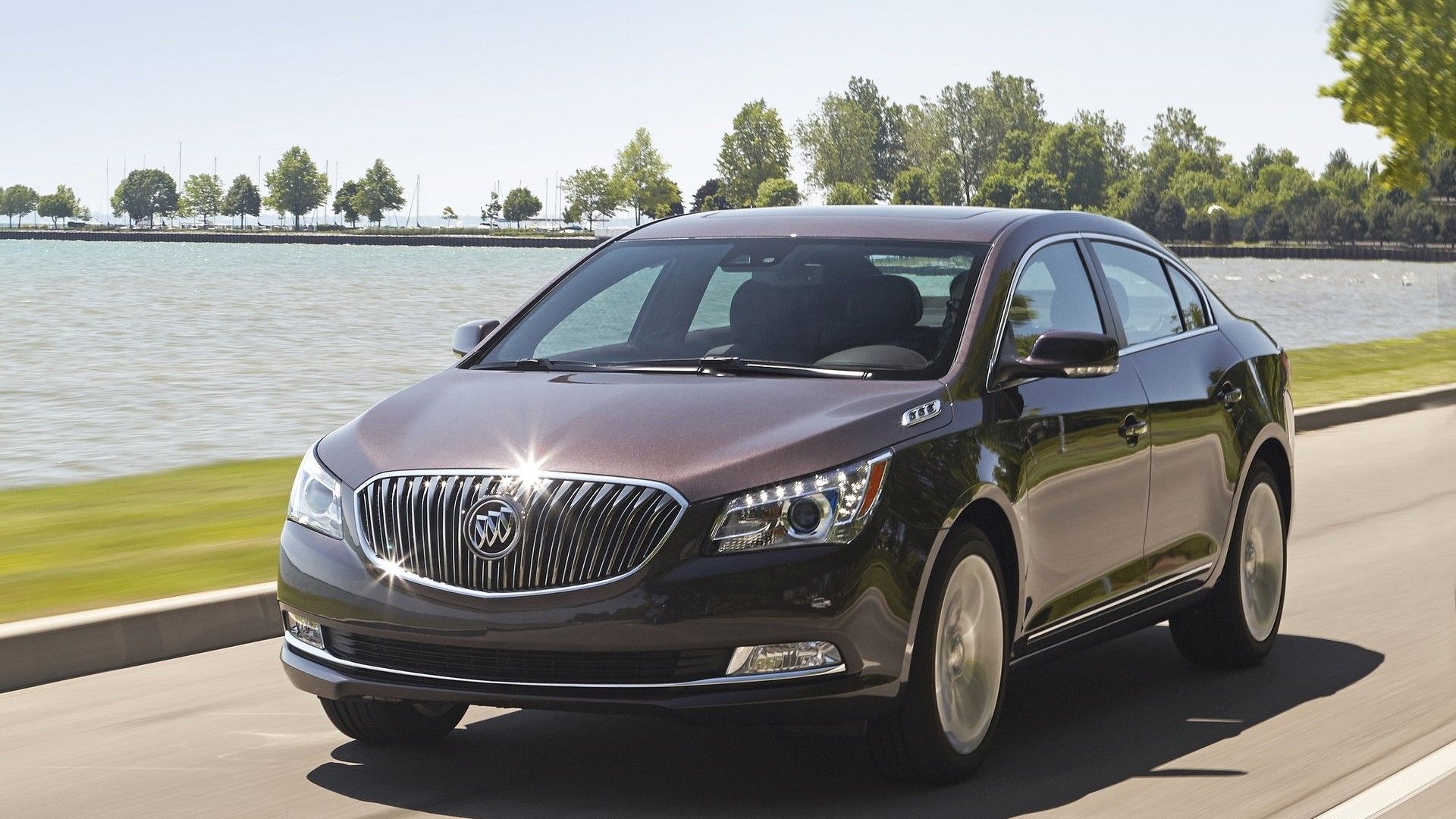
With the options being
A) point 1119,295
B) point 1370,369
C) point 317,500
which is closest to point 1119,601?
point 1119,295

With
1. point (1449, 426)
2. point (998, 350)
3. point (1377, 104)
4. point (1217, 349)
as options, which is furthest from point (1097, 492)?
point (1377, 104)

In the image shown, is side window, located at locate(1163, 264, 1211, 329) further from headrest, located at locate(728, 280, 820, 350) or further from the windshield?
headrest, located at locate(728, 280, 820, 350)

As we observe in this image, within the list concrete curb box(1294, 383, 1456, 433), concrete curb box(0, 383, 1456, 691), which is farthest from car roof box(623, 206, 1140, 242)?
concrete curb box(1294, 383, 1456, 433)

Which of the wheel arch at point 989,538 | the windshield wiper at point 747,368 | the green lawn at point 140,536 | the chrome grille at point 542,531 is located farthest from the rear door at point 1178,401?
the green lawn at point 140,536

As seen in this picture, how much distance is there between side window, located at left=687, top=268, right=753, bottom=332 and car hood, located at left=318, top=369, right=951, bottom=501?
657mm

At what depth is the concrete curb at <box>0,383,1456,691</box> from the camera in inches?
273

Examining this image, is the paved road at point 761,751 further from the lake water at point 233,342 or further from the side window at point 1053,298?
the lake water at point 233,342

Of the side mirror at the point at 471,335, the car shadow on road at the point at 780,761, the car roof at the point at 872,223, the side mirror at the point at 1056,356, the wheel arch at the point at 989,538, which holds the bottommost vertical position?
the car shadow on road at the point at 780,761

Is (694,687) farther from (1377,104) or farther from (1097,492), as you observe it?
(1377,104)

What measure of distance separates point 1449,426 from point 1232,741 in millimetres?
12665

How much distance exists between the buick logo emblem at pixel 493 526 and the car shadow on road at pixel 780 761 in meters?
0.73

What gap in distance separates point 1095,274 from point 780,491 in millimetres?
2269

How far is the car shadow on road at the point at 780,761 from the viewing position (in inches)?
202

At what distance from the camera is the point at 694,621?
4707mm
